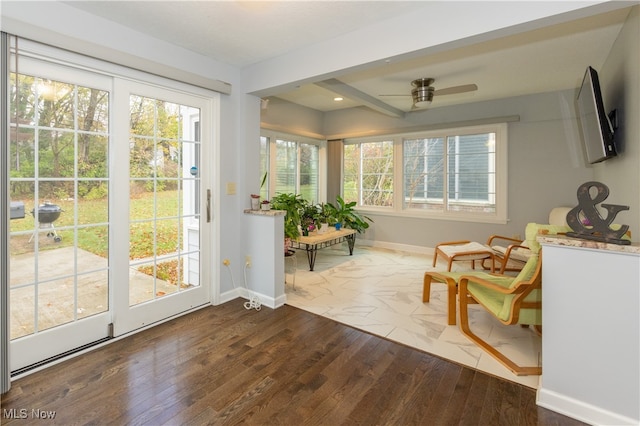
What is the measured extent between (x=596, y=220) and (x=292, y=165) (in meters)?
4.63

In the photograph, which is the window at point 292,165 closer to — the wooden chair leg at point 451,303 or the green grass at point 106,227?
the green grass at point 106,227

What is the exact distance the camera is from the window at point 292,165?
523 cm

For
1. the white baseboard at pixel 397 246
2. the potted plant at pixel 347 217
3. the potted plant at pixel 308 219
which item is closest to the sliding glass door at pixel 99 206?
the potted plant at pixel 308 219

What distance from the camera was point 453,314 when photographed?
2.78 metres

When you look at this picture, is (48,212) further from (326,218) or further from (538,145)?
(538,145)

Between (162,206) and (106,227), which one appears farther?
(162,206)

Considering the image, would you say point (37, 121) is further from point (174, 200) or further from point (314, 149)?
point (314, 149)

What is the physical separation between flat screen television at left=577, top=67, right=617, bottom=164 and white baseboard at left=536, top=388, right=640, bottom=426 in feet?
6.20

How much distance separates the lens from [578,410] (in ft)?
5.51

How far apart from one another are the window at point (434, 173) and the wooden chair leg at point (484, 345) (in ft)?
9.30

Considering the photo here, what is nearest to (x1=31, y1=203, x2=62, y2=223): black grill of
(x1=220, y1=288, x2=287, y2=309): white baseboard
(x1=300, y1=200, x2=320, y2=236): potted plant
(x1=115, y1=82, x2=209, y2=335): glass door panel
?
(x1=115, y1=82, x2=209, y2=335): glass door panel

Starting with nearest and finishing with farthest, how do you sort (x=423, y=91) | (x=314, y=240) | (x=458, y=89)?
(x=458, y=89), (x=423, y=91), (x=314, y=240)

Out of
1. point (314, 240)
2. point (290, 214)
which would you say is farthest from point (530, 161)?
point (290, 214)

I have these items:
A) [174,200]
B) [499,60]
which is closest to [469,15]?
[499,60]
